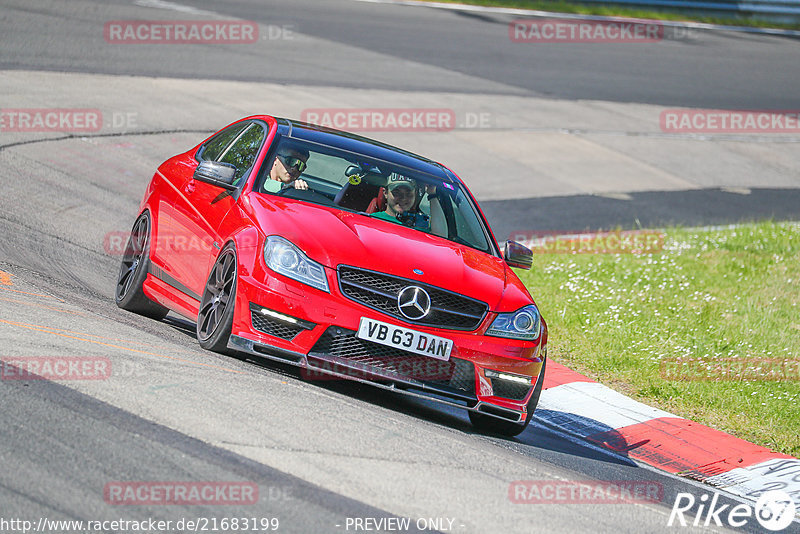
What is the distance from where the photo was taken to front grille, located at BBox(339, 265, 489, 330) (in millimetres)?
6164

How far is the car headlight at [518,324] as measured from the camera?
645 centimetres

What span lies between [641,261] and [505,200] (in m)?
3.15

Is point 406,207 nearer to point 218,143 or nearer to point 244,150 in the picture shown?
point 244,150

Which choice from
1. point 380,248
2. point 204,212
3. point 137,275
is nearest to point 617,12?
point 137,275

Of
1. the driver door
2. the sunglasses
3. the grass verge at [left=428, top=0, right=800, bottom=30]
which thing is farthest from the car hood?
the grass verge at [left=428, top=0, right=800, bottom=30]

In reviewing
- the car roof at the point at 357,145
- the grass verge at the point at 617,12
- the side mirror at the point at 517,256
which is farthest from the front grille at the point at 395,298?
the grass verge at the point at 617,12

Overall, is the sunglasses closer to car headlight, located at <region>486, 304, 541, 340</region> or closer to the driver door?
the driver door

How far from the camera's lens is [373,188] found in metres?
7.54

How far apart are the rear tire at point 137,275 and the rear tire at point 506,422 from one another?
266cm

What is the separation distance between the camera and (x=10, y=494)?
4.07 meters

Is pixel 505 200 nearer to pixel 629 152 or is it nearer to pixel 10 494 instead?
pixel 629 152

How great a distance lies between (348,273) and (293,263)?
0.33m

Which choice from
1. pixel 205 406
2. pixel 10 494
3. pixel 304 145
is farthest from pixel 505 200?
pixel 10 494

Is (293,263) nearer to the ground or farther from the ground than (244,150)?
nearer to the ground
